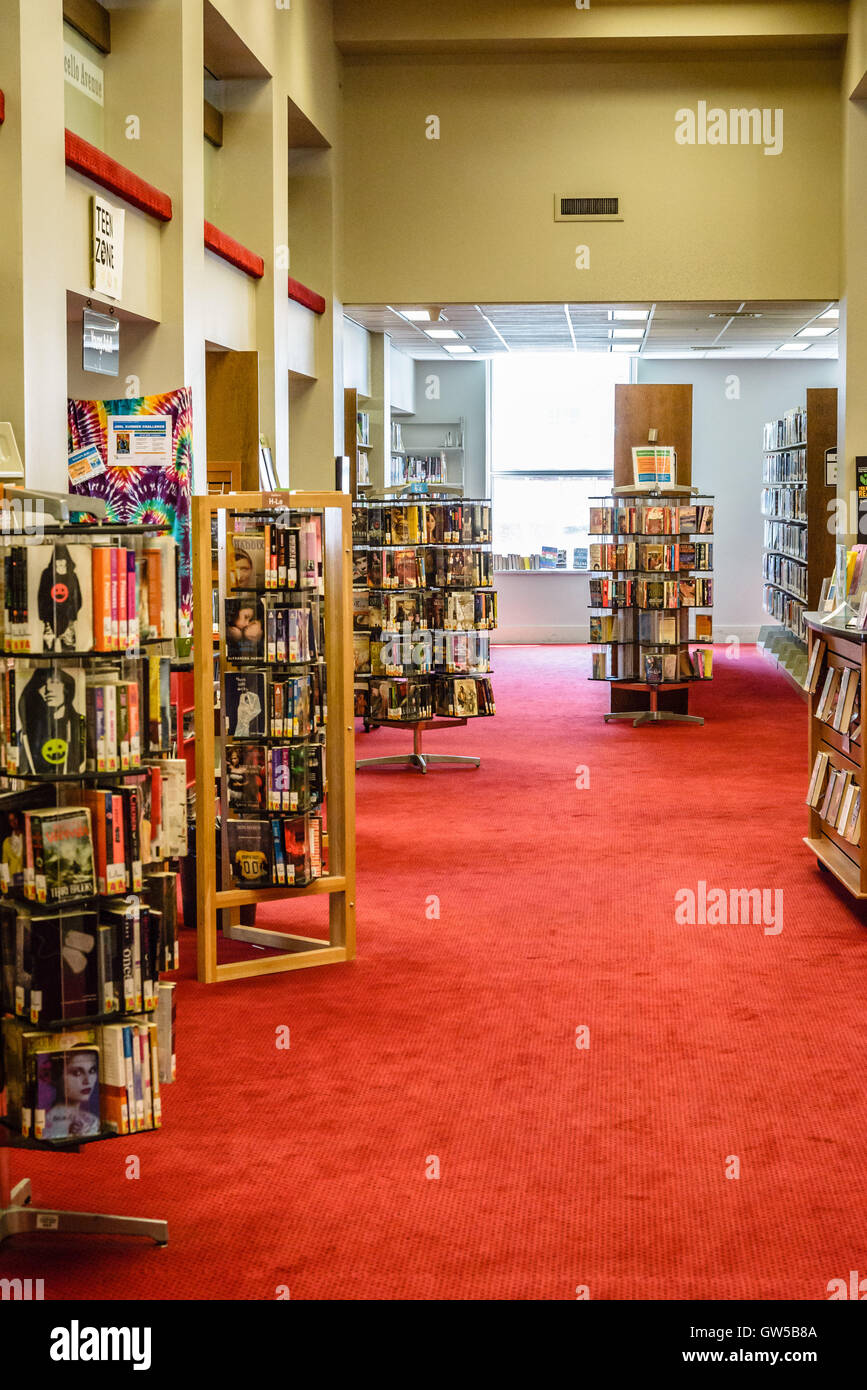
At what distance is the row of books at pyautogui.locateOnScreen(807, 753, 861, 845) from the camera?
5.66 m

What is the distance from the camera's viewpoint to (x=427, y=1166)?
337 cm

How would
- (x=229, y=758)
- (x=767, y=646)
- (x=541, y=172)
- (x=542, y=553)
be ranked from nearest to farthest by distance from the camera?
(x=229, y=758), (x=541, y=172), (x=767, y=646), (x=542, y=553)

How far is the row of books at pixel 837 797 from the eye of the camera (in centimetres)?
566

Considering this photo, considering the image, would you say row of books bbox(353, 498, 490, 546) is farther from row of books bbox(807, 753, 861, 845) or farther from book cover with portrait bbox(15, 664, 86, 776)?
A: book cover with portrait bbox(15, 664, 86, 776)

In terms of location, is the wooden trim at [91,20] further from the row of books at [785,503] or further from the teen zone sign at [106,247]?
the row of books at [785,503]

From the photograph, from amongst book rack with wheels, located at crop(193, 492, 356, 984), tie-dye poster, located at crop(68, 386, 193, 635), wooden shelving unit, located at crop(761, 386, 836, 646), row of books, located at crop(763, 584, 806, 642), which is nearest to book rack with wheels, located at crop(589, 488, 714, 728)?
wooden shelving unit, located at crop(761, 386, 836, 646)

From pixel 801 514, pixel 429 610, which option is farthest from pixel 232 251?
pixel 801 514

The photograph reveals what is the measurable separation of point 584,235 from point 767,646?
6260mm

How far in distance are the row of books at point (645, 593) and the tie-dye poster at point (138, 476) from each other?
6426 millimetres

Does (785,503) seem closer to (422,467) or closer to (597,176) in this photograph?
(422,467)

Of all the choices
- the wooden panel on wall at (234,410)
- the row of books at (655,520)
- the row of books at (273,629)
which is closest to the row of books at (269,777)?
the row of books at (273,629)

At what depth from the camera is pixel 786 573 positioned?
15.4m
